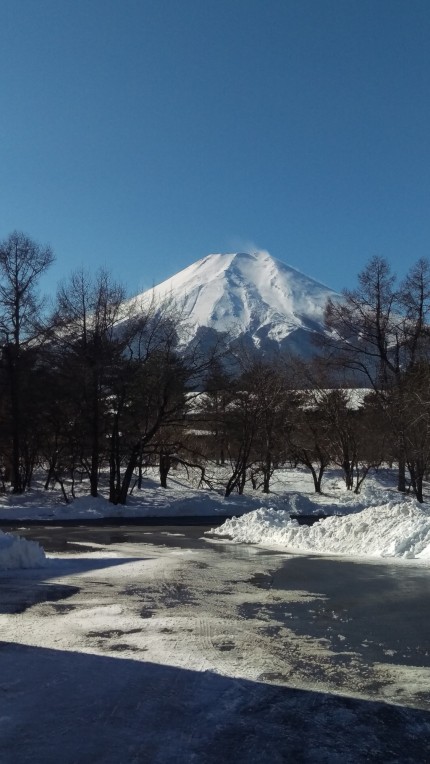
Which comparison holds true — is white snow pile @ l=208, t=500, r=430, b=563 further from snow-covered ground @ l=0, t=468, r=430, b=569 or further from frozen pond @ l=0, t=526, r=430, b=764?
frozen pond @ l=0, t=526, r=430, b=764

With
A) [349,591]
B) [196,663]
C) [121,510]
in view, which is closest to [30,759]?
[196,663]

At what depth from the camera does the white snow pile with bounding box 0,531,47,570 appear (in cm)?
1398

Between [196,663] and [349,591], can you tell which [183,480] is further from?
[196,663]

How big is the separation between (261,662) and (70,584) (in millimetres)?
5871

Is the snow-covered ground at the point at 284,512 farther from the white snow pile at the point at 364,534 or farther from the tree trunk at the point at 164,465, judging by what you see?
the tree trunk at the point at 164,465

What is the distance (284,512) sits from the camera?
23.7 m

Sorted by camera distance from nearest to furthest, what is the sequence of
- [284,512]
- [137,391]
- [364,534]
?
[364,534] < [284,512] < [137,391]

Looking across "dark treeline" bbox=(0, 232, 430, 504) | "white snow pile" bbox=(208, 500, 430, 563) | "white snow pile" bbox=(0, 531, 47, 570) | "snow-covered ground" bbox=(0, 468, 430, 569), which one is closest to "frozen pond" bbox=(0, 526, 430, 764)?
"white snow pile" bbox=(0, 531, 47, 570)

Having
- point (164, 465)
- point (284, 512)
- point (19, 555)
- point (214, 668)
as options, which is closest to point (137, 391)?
point (164, 465)

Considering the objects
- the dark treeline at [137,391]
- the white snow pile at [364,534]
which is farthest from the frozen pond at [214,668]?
the dark treeline at [137,391]

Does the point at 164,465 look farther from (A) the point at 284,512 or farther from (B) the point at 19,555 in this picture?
(B) the point at 19,555

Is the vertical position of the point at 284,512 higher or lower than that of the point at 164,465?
lower

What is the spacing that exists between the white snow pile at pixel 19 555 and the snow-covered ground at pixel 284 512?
2 centimetres

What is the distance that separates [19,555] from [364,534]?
26.4 ft
